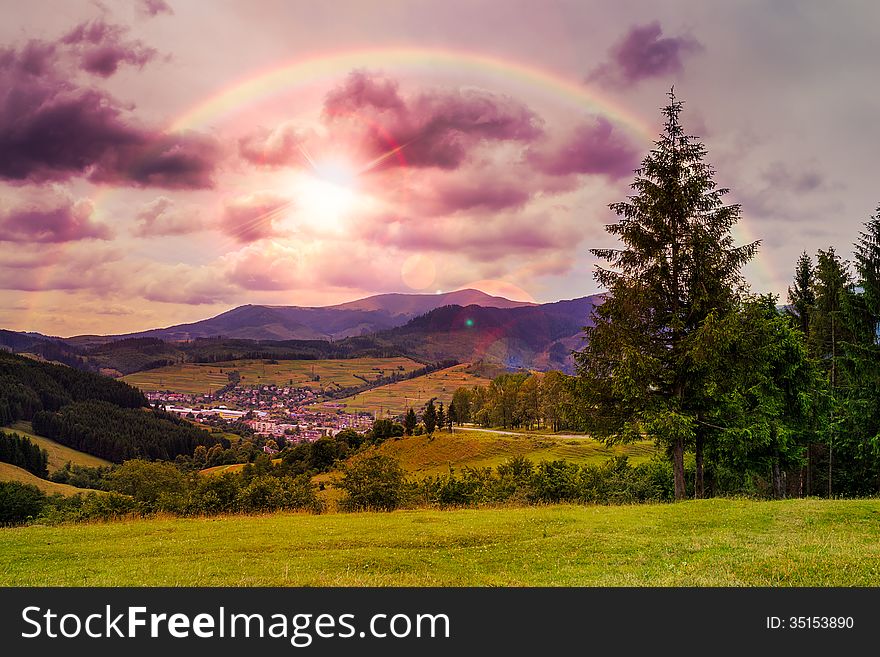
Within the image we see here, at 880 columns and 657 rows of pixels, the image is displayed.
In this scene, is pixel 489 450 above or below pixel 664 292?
below

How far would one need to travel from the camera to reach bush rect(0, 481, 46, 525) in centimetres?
3111

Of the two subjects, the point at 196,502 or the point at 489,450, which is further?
the point at 489,450

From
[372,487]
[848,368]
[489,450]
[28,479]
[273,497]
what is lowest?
[28,479]

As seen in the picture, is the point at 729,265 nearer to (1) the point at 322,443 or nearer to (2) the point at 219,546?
(2) the point at 219,546

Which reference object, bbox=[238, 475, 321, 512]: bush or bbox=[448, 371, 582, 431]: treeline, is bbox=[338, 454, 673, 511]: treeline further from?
bbox=[448, 371, 582, 431]: treeline

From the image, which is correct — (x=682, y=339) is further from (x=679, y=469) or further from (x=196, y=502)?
(x=196, y=502)

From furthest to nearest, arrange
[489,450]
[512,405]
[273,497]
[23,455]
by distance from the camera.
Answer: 1. [23,455]
2. [512,405]
3. [489,450]
4. [273,497]

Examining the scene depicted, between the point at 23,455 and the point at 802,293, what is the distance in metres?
191

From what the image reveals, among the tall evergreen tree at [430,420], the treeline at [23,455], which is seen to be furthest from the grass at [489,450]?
the treeline at [23,455]

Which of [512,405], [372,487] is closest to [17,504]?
[372,487]

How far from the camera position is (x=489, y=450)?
87062 millimetres

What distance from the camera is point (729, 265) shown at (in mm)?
25203
